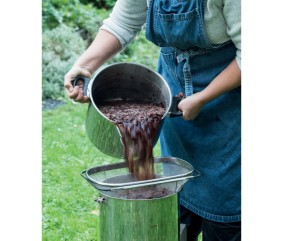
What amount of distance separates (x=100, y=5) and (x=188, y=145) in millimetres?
Result: 4848

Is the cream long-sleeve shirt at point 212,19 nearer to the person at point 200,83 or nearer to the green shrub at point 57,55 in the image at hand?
the person at point 200,83

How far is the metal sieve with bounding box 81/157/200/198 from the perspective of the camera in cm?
207

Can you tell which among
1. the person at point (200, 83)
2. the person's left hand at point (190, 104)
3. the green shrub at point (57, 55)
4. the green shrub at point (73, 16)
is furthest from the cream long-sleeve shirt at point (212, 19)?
the green shrub at point (73, 16)

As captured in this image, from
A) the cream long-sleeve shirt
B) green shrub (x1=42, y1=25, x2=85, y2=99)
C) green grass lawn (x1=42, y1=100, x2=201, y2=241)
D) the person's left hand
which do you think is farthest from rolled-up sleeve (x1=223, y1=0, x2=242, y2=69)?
green shrub (x1=42, y1=25, x2=85, y2=99)

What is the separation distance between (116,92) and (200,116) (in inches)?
12.3

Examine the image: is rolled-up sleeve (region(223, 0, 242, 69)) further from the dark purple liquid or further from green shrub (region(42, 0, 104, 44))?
green shrub (region(42, 0, 104, 44))

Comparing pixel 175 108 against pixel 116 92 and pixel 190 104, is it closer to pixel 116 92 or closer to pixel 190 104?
pixel 190 104

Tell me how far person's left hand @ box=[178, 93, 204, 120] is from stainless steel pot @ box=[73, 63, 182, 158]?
0.03m

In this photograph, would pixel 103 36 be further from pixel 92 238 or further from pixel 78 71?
pixel 92 238

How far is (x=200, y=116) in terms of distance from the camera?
7.78ft

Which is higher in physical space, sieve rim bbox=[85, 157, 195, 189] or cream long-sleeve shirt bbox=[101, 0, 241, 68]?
cream long-sleeve shirt bbox=[101, 0, 241, 68]

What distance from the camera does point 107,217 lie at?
82.6 inches

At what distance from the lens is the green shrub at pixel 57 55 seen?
5.55 meters
